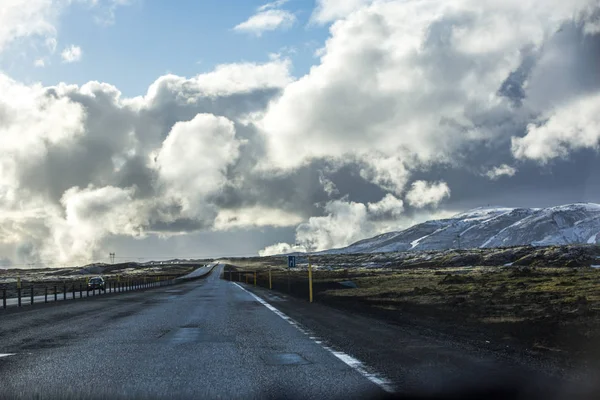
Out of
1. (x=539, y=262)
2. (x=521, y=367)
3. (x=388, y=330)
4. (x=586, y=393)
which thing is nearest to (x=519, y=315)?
(x=388, y=330)

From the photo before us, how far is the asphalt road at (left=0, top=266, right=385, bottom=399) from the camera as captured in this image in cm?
780

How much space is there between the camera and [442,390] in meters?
7.72

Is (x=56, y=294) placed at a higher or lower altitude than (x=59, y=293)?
higher

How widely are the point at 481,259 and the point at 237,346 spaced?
151m

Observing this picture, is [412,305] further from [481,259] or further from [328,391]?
[481,259]

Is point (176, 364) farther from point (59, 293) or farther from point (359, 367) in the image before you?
point (59, 293)

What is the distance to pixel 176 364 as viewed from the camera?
10172 millimetres

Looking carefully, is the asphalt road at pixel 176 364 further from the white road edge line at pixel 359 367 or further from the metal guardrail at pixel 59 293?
the metal guardrail at pixel 59 293

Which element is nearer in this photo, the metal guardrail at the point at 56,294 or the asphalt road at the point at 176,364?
the asphalt road at the point at 176,364

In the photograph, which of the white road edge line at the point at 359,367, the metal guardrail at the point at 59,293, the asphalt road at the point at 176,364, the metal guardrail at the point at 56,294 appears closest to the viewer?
the asphalt road at the point at 176,364

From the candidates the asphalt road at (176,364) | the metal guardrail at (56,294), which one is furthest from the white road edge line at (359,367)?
the metal guardrail at (56,294)

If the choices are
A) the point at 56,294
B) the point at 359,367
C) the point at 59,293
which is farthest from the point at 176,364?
the point at 59,293

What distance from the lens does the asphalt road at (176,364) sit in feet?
25.6

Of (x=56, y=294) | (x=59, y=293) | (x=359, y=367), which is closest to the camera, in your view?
(x=359, y=367)
